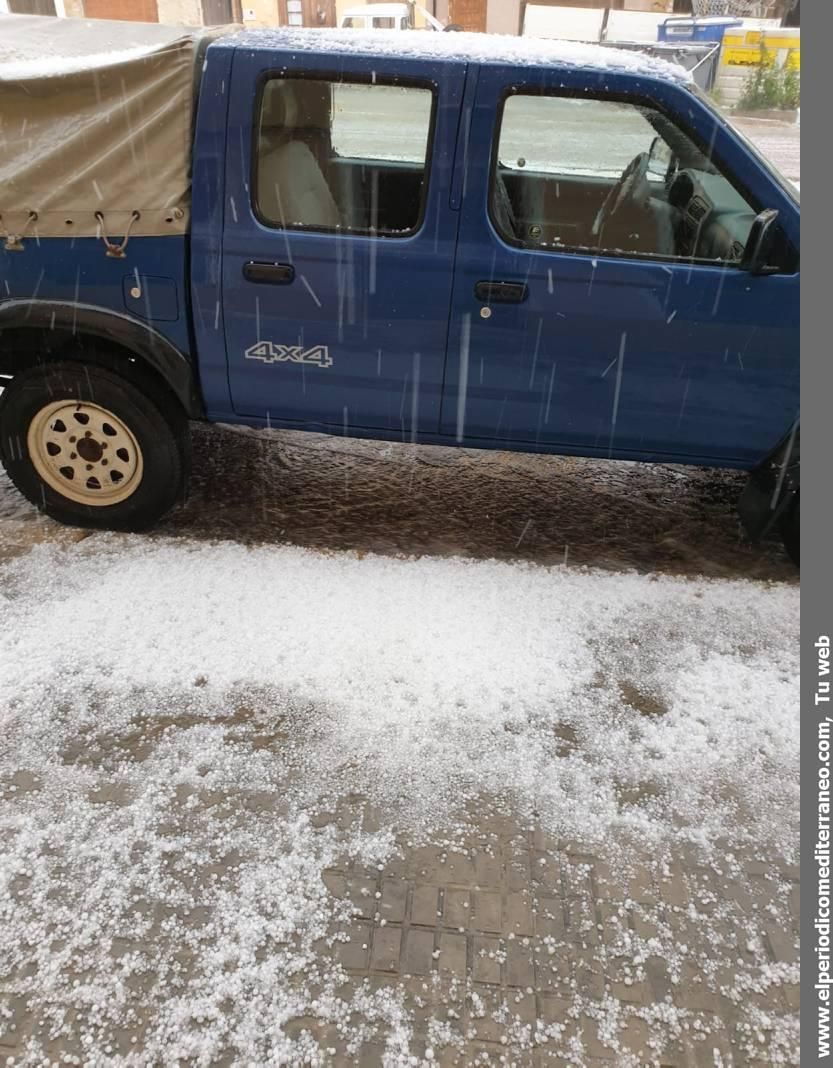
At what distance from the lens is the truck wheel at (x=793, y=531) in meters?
3.67

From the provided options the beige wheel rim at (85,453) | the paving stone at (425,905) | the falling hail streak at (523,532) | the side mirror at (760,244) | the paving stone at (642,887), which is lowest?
the paving stone at (642,887)

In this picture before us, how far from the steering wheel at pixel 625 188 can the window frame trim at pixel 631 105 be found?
12.3 inches

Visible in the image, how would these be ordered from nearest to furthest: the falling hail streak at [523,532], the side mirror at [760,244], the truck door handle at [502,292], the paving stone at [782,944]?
the paving stone at [782,944], the side mirror at [760,244], the truck door handle at [502,292], the falling hail streak at [523,532]

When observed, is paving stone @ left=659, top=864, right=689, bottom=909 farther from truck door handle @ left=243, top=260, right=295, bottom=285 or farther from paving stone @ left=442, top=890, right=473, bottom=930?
truck door handle @ left=243, top=260, right=295, bottom=285

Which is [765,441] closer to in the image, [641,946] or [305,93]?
[641,946]

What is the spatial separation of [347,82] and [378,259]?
693 mm

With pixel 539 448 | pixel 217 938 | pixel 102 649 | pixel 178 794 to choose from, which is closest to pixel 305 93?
pixel 539 448

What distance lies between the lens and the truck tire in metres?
3.51

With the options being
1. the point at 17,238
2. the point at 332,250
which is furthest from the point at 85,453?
the point at 332,250

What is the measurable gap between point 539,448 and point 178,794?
2122mm

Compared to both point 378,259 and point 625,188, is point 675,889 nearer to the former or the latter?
point 378,259

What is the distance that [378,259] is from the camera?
322 cm

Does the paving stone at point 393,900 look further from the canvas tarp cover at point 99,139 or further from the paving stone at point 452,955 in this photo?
the canvas tarp cover at point 99,139

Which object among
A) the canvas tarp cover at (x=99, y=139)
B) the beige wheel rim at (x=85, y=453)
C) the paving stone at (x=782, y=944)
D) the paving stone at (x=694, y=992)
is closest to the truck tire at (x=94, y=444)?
the beige wheel rim at (x=85, y=453)
